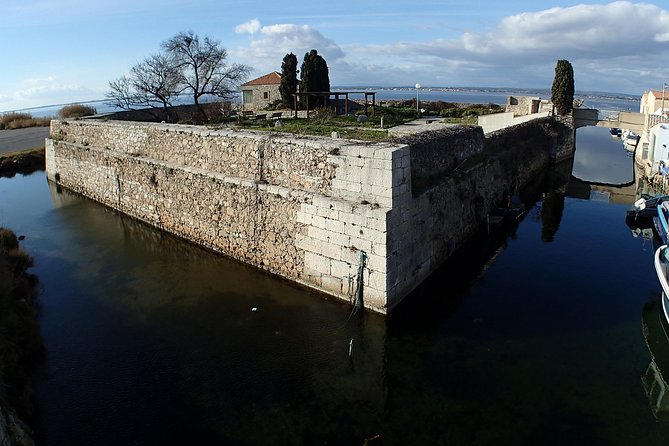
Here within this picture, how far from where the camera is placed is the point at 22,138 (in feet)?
115

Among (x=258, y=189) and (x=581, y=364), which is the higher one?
(x=258, y=189)

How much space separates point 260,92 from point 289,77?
418 cm

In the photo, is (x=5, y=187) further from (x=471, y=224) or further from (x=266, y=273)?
(x=471, y=224)

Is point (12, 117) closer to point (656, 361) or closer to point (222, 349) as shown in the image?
point (222, 349)

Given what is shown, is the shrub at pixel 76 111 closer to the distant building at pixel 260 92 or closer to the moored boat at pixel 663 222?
the distant building at pixel 260 92

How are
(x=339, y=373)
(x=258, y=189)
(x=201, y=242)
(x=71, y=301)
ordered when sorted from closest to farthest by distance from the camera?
(x=339, y=373), (x=71, y=301), (x=258, y=189), (x=201, y=242)

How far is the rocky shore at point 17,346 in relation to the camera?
6.29 m

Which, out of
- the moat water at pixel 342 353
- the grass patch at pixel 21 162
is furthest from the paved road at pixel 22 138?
the moat water at pixel 342 353

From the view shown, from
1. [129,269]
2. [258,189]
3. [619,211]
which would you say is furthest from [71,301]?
[619,211]

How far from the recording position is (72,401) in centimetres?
755

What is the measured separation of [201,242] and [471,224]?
27.8 ft

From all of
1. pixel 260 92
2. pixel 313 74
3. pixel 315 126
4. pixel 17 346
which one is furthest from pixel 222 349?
pixel 260 92

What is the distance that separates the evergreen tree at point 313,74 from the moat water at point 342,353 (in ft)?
64.6

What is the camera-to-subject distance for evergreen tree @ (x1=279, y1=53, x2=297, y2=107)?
105 feet
